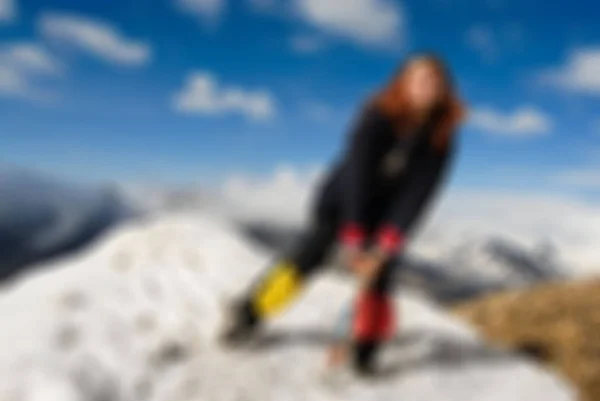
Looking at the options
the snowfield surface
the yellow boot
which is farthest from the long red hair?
the snowfield surface

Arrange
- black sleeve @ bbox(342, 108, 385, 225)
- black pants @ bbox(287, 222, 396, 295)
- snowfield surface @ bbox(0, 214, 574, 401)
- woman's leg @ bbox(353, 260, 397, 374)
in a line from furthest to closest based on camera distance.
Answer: black pants @ bbox(287, 222, 396, 295) < woman's leg @ bbox(353, 260, 397, 374) < black sleeve @ bbox(342, 108, 385, 225) < snowfield surface @ bbox(0, 214, 574, 401)

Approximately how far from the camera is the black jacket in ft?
17.0

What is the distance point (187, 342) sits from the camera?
18.7ft

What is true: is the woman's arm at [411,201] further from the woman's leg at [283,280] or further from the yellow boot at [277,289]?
the yellow boot at [277,289]

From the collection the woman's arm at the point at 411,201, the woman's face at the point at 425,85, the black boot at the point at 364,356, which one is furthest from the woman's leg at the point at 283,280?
the woman's face at the point at 425,85

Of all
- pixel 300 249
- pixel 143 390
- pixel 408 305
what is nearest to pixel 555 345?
pixel 408 305

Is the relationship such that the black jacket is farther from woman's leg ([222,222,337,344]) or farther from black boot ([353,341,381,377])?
black boot ([353,341,381,377])

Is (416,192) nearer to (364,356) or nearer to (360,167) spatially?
(360,167)

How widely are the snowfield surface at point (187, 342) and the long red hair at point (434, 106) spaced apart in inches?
75.3

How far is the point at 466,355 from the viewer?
21.7 ft

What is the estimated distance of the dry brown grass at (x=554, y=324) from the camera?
26.0ft

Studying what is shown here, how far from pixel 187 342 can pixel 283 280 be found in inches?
34.3

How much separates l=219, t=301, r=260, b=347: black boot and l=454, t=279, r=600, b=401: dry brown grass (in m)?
3.60

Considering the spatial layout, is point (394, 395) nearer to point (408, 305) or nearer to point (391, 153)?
point (391, 153)
